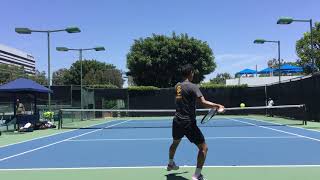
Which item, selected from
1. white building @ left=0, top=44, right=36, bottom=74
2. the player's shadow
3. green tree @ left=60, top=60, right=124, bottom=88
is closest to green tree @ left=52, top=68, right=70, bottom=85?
green tree @ left=60, top=60, right=124, bottom=88

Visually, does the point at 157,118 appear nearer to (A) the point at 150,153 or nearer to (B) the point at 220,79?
(A) the point at 150,153

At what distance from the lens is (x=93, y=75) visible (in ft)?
301

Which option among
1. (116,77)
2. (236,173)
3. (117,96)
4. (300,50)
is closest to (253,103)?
(117,96)

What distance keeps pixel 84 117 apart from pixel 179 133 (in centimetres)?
3058

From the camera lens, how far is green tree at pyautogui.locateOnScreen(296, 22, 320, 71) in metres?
52.6

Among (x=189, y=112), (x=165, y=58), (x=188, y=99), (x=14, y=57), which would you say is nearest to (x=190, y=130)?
(x=189, y=112)

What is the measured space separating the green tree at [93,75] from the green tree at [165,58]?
102 ft

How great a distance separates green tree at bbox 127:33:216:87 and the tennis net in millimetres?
9593

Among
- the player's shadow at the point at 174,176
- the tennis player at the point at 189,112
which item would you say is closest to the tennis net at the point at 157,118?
the player's shadow at the point at 174,176

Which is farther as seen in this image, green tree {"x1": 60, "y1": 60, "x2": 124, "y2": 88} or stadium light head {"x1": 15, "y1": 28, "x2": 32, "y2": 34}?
green tree {"x1": 60, "y1": 60, "x2": 124, "y2": 88}

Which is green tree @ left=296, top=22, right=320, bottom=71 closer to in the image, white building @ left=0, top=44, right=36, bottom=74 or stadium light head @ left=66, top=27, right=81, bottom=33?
stadium light head @ left=66, top=27, right=81, bottom=33

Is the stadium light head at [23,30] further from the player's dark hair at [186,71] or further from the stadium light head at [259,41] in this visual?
the player's dark hair at [186,71]

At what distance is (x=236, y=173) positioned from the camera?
9539 millimetres

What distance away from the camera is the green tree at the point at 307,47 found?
52625 millimetres
